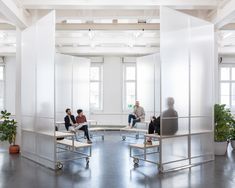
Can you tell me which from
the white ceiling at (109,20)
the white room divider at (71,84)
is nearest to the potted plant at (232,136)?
the white ceiling at (109,20)

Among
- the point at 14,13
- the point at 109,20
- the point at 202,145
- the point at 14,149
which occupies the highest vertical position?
the point at 109,20

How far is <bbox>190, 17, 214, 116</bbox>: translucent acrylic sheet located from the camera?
6.44m

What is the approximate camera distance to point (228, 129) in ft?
24.3

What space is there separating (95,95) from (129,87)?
1707 mm

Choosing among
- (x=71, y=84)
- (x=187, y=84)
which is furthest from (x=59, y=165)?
(x=71, y=84)

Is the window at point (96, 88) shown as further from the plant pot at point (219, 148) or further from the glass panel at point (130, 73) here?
the plant pot at point (219, 148)

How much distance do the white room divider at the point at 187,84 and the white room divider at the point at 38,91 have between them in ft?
7.75

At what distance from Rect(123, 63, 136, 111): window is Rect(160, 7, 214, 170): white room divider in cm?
717

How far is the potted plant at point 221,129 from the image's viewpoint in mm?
7383

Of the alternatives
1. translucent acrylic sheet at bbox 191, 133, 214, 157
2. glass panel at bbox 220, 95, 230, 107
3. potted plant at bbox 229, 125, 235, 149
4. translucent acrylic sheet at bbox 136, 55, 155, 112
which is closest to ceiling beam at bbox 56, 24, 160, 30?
translucent acrylic sheet at bbox 136, 55, 155, 112

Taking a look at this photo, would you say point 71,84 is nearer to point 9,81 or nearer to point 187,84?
point 9,81

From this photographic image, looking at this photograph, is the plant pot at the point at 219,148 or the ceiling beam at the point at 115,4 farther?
the plant pot at the point at 219,148

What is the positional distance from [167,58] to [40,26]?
301 centimetres

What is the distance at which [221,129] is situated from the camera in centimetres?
738
